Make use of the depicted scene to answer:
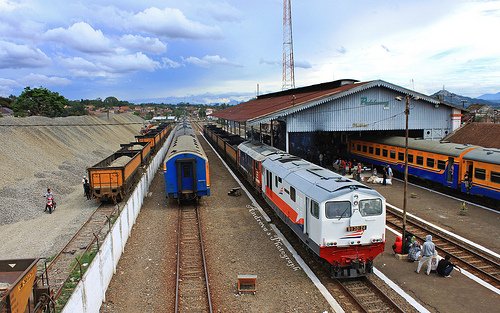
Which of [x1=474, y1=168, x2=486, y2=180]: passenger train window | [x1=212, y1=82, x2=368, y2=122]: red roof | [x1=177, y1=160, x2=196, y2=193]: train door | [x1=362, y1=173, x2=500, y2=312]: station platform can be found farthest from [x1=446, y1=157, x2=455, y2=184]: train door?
[x1=177, y1=160, x2=196, y2=193]: train door

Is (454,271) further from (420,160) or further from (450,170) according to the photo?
(420,160)

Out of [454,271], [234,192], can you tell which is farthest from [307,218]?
[234,192]

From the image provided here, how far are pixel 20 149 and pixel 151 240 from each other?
2214 cm

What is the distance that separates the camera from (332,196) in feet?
37.0

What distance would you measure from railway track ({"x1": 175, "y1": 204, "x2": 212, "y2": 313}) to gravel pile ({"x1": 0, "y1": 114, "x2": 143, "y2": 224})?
910 centimetres

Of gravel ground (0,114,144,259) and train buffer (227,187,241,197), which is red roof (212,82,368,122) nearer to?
train buffer (227,187,241,197)

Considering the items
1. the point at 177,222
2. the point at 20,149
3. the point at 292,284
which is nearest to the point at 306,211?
the point at 292,284

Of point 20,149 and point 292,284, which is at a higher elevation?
point 20,149

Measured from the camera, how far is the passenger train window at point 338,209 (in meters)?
11.2

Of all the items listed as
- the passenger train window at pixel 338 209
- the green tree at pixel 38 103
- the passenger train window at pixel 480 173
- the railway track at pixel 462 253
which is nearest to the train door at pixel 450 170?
the passenger train window at pixel 480 173

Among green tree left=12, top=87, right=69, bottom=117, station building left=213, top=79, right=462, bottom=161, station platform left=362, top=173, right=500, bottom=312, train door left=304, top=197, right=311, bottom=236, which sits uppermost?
green tree left=12, top=87, right=69, bottom=117

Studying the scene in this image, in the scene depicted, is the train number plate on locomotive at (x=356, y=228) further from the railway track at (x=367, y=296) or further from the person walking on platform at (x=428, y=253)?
the person walking on platform at (x=428, y=253)

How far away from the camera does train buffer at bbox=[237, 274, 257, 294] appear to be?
11.4 metres

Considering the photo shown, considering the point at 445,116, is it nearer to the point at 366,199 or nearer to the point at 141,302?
the point at 366,199
